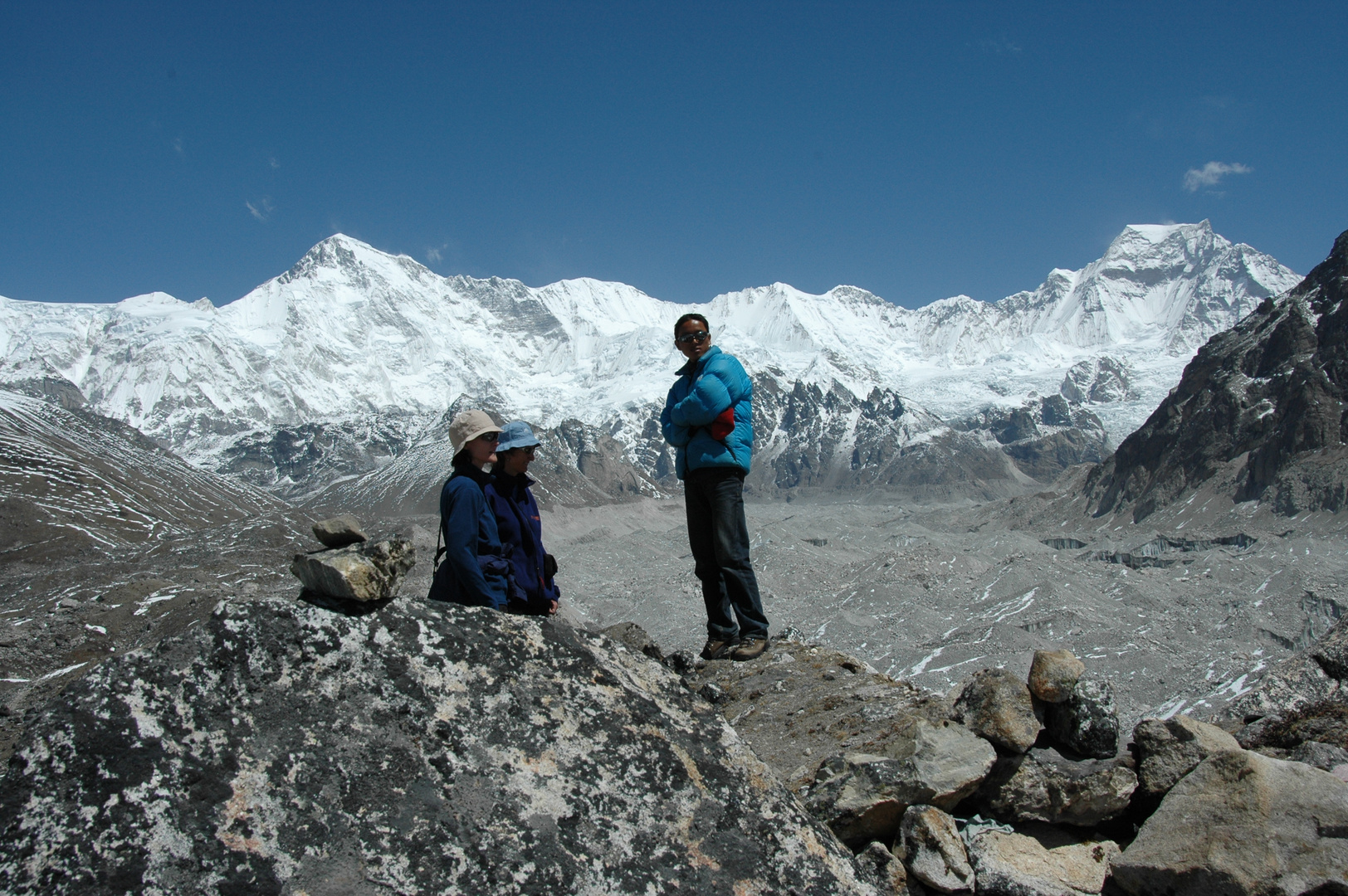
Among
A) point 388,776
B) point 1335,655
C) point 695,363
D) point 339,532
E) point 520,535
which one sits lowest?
point 1335,655

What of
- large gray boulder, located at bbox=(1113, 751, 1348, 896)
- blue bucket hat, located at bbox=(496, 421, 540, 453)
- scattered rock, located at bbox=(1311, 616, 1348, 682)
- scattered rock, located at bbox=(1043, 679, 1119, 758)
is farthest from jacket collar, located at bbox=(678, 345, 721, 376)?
scattered rock, located at bbox=(1311, 616, 1348, 682)

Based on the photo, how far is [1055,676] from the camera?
20.5ft

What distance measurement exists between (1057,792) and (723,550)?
4.17m

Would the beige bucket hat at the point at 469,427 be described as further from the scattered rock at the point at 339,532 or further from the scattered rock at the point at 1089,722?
the scattered rock at the point at 1089,722

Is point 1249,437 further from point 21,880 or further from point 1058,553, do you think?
point 21,880

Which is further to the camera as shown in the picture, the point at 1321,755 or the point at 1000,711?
the point at 1000,711

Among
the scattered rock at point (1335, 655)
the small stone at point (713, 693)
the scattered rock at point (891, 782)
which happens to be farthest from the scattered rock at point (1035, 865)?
the small stone at point (713, 693)

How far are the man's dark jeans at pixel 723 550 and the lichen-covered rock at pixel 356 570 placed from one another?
4.61 m

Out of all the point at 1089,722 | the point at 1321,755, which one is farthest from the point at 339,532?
the point at 1321,755

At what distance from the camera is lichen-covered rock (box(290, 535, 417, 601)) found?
431 cm

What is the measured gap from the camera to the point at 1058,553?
7426 inches

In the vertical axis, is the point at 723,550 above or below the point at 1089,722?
above

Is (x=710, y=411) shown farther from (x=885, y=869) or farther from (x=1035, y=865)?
(x=1035, y=865)

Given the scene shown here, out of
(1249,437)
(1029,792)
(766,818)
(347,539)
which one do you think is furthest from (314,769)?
(1249,437)
